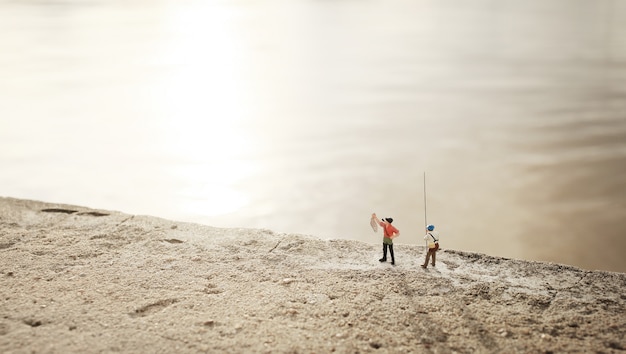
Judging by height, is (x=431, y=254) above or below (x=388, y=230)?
below

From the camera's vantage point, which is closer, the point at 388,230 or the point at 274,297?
the point at 274,297

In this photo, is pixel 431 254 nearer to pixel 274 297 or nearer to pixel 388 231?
pixel 388 231

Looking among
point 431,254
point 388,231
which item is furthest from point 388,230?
point 431,254

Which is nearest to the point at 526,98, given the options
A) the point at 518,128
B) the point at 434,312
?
the point at 518,128

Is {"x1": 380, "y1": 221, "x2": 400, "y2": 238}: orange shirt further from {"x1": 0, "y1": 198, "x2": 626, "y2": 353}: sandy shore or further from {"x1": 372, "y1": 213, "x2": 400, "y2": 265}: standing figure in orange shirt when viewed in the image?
{"x1": 0, "y1": 198, "x2": 626, "y2": 353}: sandy shore

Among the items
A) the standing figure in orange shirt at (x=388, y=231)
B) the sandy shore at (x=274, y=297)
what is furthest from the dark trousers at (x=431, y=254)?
the standing figure in orange shirt at (x=388, y=231)

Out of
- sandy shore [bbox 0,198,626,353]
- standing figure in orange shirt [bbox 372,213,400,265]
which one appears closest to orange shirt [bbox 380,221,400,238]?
standing figure in orange shirt [bbox 372,213,400,265]

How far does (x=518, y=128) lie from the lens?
923 centimetres

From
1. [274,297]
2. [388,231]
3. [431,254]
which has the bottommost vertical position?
[274,297]

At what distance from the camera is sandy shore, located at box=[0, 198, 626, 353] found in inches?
149

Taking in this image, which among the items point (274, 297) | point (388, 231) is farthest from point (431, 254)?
point (274, 297)

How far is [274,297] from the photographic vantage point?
431 cm

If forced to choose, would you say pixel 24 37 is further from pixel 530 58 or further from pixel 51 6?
pixel 530 58

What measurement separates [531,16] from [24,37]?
13.9m
